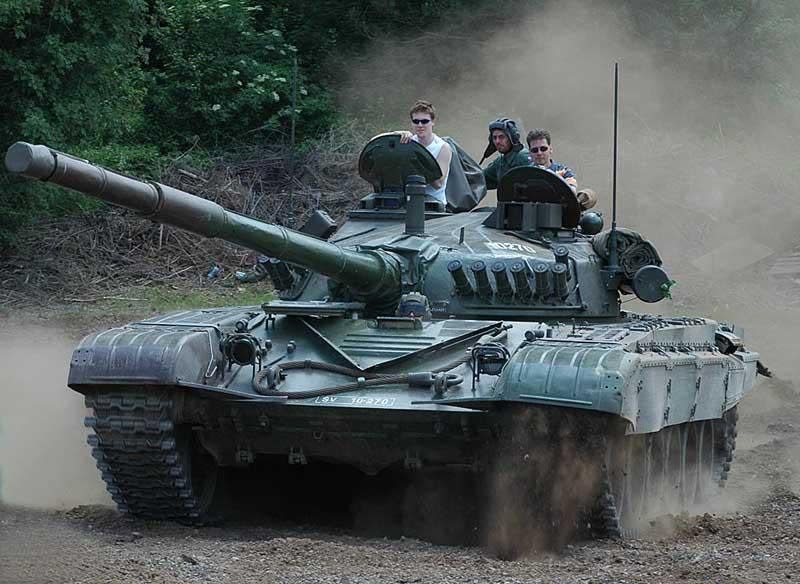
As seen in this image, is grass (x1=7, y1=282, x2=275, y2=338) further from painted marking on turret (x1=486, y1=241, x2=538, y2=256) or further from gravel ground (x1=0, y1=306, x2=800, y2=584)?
painted marking on turret (x1=486, y1=241, x2=538, y2=256)

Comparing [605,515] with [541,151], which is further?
[541,151]

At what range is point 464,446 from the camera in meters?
10.9

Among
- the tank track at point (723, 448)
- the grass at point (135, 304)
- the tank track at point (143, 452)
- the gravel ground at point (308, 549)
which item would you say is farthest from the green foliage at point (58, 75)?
the tank track at point (723, 448)

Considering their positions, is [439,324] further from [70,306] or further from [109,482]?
[70,306]

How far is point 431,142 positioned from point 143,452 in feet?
13.8

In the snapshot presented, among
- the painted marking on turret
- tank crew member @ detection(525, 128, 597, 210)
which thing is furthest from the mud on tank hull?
tank crew member @ detection(525, 128, 597, 210)

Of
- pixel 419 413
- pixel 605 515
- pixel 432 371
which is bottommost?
pixel 605 515

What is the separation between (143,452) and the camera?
10914 millimetres

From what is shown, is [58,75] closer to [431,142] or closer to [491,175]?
[491,175]

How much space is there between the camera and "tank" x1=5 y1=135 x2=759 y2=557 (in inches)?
402

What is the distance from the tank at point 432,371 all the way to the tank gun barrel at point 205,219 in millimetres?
14

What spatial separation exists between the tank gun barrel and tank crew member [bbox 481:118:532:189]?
269 cm

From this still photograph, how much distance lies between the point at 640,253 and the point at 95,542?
519 centimetres

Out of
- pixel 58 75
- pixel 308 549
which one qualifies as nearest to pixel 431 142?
pixel 308 549
